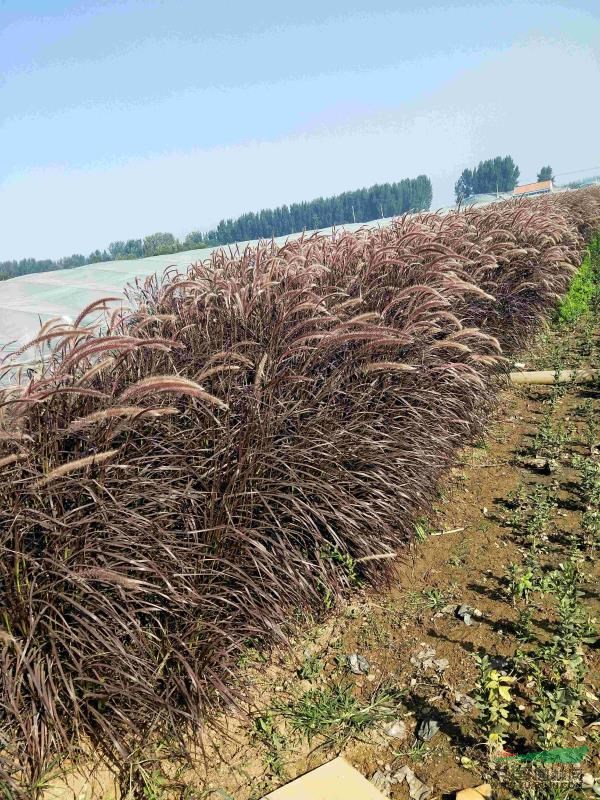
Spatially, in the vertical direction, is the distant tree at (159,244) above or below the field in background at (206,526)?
above

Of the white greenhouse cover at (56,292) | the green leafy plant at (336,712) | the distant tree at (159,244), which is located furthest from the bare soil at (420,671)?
the distant tree at (159,244)

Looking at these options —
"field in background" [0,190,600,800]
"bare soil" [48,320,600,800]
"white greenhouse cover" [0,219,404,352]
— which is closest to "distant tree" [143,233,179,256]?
"white greenhouse cover" [0,219,404,352]

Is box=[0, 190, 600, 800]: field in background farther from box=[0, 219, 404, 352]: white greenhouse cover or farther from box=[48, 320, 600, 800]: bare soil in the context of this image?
box=[0, 219, 404, 352]: white greenhouse cover

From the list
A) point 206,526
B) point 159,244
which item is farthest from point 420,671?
point 159,244

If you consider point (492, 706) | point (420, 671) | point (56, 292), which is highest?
point (56, 292)

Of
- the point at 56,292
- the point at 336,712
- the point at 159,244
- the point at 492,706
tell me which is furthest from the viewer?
the point at 159,244

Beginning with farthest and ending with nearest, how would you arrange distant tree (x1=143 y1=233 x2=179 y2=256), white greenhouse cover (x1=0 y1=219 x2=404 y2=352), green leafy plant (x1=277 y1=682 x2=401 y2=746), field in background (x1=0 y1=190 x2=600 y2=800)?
distant tree (x1=143 y1=233 x2=179 y2=256), white greenhouse cover (x1=0 y1=219 x2=404 y2=352), green leafy plant (x1=277 y1=682 x2=401 y2=746), field in background (x1=0 y1=190 x2=600 y2=800)

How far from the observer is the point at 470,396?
5.05 m

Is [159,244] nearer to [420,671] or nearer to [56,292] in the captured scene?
[56,292]

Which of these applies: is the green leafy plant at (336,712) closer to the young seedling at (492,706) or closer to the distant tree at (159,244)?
the young seedling at (492,706)

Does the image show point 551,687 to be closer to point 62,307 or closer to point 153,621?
point 153,621

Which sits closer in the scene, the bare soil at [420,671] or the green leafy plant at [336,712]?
the bare soil at [420,671]

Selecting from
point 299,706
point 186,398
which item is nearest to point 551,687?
point 299,706

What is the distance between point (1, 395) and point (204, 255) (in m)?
6.19
